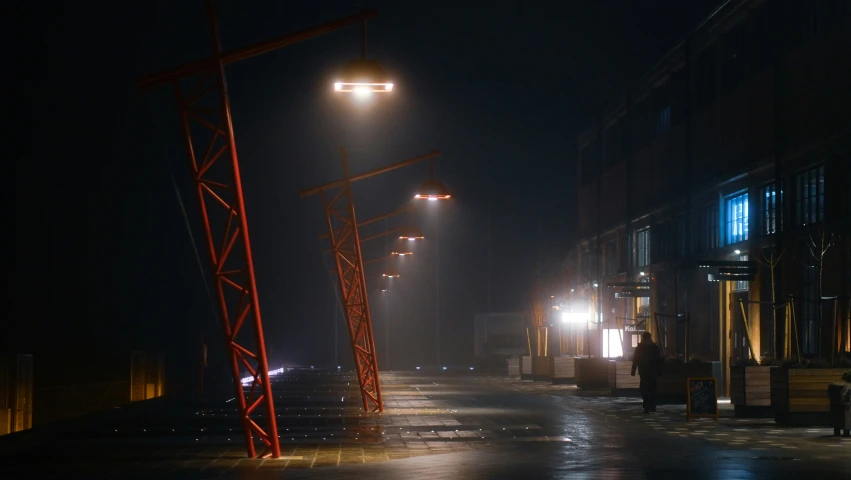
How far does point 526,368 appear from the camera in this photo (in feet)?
199

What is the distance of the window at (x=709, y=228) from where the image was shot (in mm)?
42500

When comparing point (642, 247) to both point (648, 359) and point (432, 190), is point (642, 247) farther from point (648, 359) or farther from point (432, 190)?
point (432, 190)

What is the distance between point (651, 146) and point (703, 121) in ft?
24.3

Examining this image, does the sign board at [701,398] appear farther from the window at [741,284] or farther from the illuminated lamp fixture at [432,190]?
the window at [741,284]

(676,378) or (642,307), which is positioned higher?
(642,307)

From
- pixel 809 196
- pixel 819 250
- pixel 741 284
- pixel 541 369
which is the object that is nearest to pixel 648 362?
pixel 819 250

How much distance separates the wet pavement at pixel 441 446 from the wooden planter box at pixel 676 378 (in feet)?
2.68

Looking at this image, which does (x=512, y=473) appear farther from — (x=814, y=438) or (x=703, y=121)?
(x=703, y=121)

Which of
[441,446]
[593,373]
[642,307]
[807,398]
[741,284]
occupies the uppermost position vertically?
[741,284]

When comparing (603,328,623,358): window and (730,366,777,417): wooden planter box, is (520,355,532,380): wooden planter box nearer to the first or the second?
(603,328,623,358): window

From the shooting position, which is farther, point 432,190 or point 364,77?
point 432,190

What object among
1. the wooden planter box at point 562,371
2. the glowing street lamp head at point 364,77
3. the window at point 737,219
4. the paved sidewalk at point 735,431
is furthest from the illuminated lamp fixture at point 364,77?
the wooden planter box at point 562,371

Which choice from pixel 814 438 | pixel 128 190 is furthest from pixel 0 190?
pixel 814 438

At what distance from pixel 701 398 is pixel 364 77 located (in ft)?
38.9
